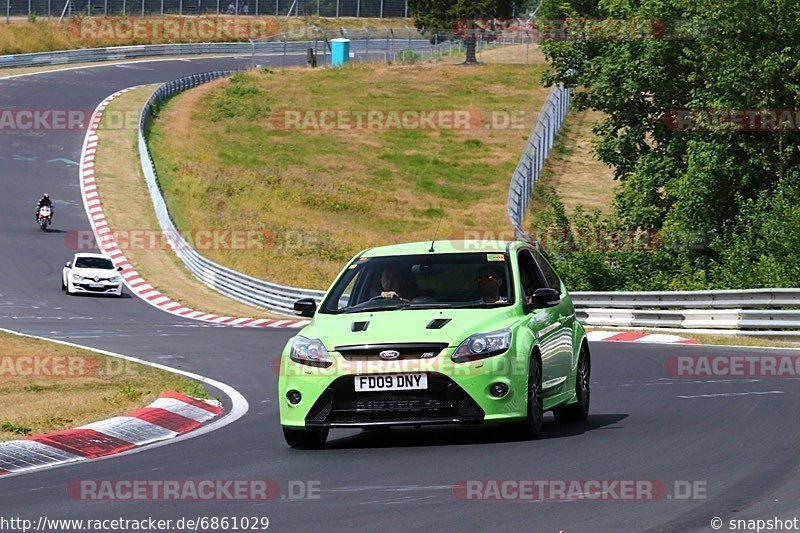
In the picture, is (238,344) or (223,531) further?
(238,344)

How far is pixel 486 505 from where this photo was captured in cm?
820

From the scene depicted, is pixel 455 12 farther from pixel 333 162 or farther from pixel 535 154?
pixel 535 154

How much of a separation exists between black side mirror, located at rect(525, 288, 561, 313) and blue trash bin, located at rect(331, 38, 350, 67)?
84760 mm

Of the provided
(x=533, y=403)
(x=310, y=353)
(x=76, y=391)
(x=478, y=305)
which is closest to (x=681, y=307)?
(x=76, y=391)

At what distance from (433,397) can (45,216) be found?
125ft

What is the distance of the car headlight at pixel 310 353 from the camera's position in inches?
440

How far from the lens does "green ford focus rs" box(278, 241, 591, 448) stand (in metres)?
10.9

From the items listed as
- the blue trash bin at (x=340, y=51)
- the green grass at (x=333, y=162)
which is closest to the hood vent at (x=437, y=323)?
the green grass at (x=333, y=162)

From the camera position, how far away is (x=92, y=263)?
128 feet

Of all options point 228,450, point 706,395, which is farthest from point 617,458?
point 706,395

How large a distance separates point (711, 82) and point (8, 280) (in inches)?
752

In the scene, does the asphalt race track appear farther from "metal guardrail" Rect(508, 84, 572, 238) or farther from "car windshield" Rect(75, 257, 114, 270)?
"metal guardrail" Rect(508, 84, 572, 238)

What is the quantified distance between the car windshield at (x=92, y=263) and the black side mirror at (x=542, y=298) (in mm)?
28536

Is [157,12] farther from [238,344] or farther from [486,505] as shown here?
[486,505]
